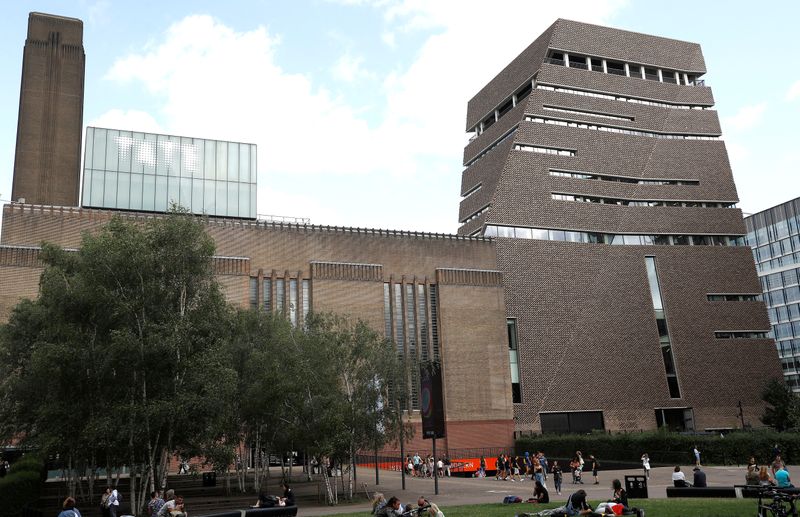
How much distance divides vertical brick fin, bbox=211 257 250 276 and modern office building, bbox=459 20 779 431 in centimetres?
2093

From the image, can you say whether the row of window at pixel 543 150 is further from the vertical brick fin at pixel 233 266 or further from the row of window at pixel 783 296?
the row of window at pixel 783 296

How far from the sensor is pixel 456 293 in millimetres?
55688

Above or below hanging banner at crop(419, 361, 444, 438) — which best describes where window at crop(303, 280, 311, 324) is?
above

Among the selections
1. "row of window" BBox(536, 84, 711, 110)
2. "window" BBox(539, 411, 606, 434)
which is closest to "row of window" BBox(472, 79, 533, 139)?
"row of window" BBox(536, 84, 711, 110)

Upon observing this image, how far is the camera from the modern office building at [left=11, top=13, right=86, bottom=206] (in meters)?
69.9

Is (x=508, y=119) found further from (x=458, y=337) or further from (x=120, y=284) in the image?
(x=120, y=284)

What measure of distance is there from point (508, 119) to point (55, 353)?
5126 cm

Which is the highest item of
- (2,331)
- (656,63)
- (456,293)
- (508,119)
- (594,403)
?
(656,63)

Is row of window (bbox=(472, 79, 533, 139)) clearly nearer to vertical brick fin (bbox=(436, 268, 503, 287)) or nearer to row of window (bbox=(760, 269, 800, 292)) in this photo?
vertical brick fin (bbox=(436, 268, 503, 287))

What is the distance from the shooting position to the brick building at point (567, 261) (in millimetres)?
52406

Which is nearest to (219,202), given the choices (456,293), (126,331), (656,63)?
(456,293)

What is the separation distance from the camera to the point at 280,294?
50.8 metres

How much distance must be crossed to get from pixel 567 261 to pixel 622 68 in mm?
22710

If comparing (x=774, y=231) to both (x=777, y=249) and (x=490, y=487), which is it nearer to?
(x=777, y=249)
